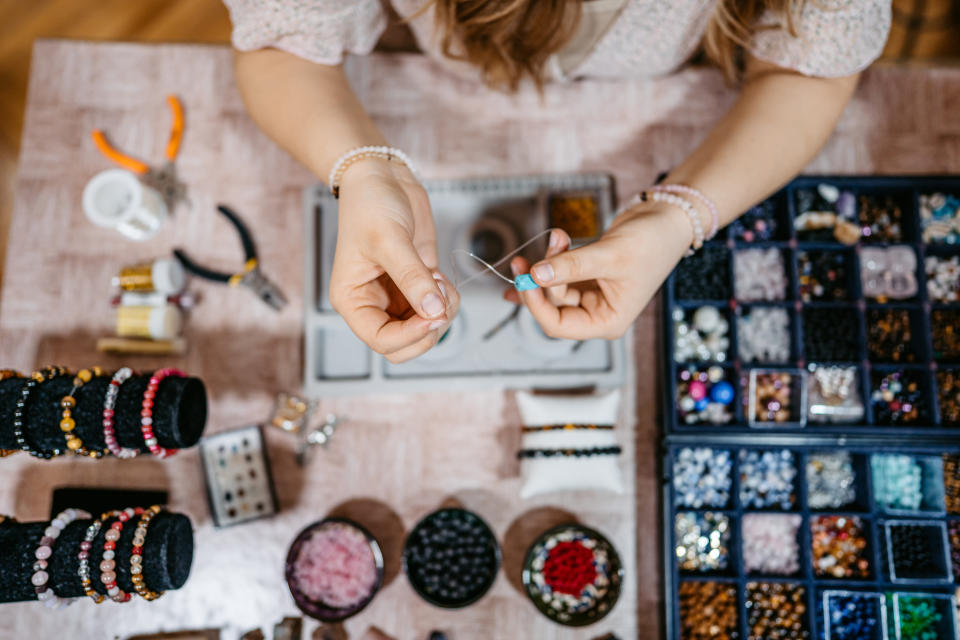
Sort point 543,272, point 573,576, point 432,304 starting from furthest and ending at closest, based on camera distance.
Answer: point 573,576 < point 543,272 < point 432,304

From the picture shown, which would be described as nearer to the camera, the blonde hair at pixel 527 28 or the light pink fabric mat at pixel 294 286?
the blonde hair at pixel 527 28

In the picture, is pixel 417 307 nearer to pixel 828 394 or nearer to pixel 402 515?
pixel 402 515

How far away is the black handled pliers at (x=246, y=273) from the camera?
1.53m

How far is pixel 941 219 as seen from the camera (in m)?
1.56

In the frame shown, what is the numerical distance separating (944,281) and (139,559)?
6.62 feet

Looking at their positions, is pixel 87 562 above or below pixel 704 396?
below

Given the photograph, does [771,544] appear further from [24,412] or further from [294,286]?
[24,412]

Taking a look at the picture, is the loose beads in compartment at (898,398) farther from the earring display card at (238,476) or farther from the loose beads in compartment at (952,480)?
the earring display card at (238,476)

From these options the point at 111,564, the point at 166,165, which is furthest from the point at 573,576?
the point at 166,165

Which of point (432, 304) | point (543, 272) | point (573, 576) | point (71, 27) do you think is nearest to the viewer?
point (432, 304)

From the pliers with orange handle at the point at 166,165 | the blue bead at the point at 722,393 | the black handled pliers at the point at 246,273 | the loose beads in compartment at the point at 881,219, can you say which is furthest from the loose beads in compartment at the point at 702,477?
the pliers with orange handle at the point at 166,165

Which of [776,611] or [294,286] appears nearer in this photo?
[776,611]

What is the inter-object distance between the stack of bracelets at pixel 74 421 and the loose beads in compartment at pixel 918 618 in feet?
5.82

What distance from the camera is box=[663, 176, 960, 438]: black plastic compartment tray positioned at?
1453mm
